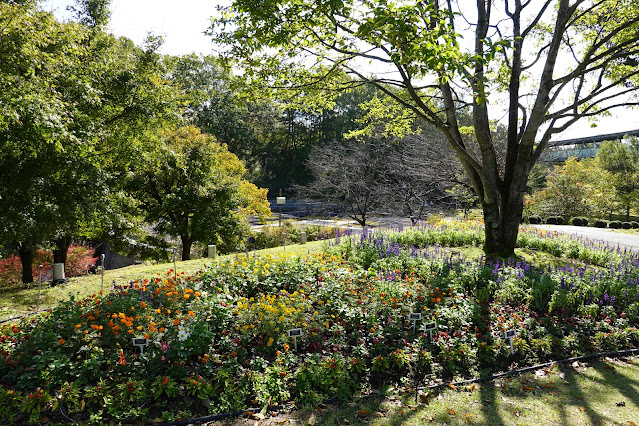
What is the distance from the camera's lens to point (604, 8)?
27.0 feet

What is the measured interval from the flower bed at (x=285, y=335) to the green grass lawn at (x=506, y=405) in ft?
0.73

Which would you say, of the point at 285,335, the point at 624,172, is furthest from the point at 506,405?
the point at 624,172

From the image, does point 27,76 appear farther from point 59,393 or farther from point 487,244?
point 487,244

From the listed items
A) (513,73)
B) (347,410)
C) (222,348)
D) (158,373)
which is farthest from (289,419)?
(513,73)

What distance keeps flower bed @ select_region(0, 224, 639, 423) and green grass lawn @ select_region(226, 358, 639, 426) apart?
222mm

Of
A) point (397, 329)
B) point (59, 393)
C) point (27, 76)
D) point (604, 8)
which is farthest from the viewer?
point (604, 8)

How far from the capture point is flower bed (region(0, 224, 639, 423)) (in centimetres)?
313

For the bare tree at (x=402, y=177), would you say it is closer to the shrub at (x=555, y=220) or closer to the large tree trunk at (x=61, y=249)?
the large tree trunk at (x=61, y=249)

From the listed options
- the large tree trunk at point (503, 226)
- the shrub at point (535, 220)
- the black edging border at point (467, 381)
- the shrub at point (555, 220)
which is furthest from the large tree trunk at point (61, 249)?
the shrub at point (535, 220)

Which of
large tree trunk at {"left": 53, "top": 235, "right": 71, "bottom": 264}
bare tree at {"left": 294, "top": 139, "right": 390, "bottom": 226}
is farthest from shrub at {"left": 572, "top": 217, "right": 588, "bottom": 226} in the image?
large tree trunk at {"left": 53, "top": 235, "right": 71, "bottom": 264}

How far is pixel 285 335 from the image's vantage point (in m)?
3.88

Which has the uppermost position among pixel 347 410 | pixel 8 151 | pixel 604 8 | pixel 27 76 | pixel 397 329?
pixel 604 8

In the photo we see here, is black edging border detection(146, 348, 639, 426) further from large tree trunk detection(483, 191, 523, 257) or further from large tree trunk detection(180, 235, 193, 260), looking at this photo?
large tree trunk detection(180, 235, 193, 260)

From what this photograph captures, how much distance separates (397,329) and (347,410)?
3.97 feet
